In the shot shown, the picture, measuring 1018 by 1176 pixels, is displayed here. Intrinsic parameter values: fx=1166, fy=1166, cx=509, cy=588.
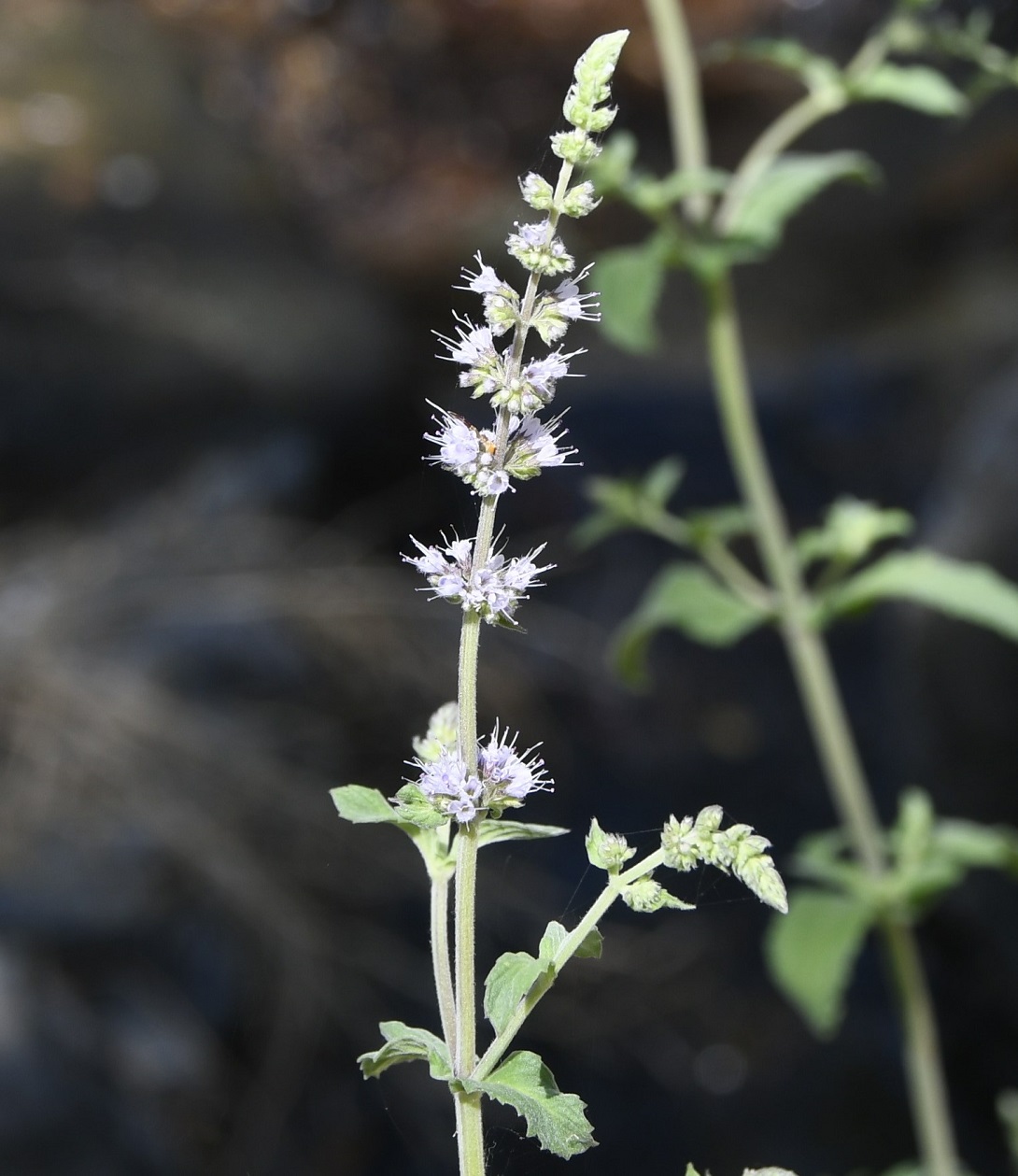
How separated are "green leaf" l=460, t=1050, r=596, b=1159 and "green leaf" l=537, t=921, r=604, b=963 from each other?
0.03m

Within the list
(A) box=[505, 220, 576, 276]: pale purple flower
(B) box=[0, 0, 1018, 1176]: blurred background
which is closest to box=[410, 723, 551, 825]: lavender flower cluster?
(A) box=[505, 220, 576, 276]: pale purple flower

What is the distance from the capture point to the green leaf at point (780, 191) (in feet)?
2.89

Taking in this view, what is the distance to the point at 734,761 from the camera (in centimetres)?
234

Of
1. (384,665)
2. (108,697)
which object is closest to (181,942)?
(108,697)

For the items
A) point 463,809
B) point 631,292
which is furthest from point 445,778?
point 631,292

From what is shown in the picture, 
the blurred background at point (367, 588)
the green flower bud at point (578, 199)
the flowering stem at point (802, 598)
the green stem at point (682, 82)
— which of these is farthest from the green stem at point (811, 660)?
the green flower bud at point (578, 199)

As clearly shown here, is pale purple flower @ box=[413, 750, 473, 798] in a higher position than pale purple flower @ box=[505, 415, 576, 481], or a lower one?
lower

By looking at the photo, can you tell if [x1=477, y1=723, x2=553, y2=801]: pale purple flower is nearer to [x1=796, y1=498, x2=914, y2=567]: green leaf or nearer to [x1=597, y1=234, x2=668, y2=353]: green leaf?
[x1=597, y1=234, x2=668, y2=353]: green leaf

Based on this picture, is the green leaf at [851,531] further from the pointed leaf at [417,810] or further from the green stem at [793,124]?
the pointed leaf at [417,810]

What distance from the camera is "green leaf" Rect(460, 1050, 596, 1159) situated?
300 mm

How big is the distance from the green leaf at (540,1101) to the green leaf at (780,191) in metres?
0.70

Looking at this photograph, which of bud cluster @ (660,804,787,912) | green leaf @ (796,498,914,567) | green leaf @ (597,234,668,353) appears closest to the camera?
bud cluster @ (660,804,787,912)

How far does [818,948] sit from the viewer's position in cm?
94

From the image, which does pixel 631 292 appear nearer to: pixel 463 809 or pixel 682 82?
pixel 682 82
